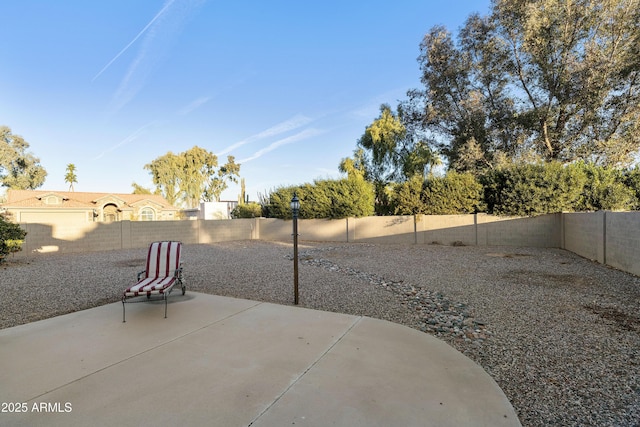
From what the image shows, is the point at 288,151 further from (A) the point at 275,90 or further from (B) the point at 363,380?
(B) the point at 363,380

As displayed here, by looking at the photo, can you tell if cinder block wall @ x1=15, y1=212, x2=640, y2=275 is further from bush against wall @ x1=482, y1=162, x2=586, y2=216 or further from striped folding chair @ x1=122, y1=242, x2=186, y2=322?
striped folding chair @ x1=122, y1=242, x2=186, y2=322

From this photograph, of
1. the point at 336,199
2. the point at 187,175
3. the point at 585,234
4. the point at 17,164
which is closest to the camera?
the point at 585,234

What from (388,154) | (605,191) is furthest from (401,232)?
(388,154)

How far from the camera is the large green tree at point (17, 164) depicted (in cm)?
2998

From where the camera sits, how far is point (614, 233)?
7602 millimetres

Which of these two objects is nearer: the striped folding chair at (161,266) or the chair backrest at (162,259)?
the striped folding chair at (161,266)

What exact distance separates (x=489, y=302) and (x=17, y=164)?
145 ft

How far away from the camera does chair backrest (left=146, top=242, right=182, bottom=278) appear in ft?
17.3

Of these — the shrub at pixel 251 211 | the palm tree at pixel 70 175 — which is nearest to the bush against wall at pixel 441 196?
the shrub at pixel 251 211

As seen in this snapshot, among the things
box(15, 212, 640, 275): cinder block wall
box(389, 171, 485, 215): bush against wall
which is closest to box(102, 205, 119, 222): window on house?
box(15, 212, 640, 275): cinder block wall

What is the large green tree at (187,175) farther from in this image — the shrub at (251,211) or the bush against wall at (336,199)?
the bush against wall at (336,199)

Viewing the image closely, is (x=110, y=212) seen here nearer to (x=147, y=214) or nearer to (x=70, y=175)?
(x=147, y=214)

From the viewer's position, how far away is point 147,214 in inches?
1134

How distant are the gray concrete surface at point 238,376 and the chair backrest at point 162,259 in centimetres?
140
